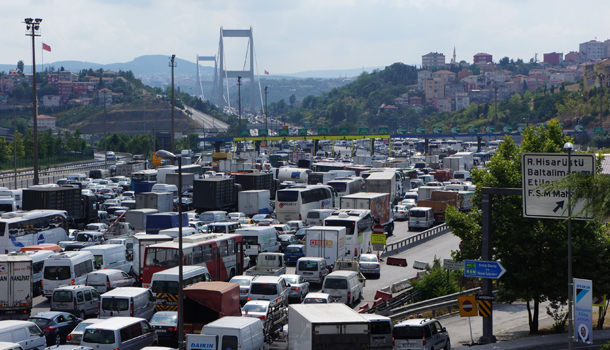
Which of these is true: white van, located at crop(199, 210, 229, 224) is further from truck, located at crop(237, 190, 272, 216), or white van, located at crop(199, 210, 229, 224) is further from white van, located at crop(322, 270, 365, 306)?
white van, located at crop(322, 270, 365, 306)

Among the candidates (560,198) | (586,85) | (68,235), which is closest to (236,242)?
(68,235)

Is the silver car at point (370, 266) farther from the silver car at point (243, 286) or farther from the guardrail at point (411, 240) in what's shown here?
the silver car at point (243, 286)

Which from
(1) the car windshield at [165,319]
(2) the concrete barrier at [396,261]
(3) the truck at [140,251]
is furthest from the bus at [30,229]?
(2) the concrete barrier at [396,261]

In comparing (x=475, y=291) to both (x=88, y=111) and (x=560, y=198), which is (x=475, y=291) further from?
(x=88, y=111)

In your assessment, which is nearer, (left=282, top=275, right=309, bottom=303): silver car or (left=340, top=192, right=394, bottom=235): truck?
(left=282, top=275, right=309, bottom=303): silver car

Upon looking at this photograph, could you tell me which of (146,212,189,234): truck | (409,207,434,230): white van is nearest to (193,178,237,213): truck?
(146,212,189,234): truck
